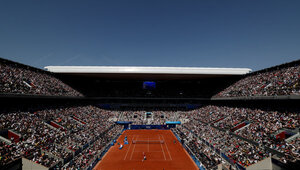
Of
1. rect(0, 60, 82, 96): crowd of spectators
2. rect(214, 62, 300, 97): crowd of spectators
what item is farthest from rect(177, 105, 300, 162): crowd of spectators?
rect(0, 60, 82, 96): crowd of spectators

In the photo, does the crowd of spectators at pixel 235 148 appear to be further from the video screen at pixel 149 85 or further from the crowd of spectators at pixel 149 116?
the video screen at pixel 149 85

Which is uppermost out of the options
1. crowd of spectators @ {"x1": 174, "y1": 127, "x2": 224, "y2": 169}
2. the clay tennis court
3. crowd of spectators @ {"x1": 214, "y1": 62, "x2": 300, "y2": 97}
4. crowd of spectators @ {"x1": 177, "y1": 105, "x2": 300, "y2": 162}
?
crowd of spectators @ {"x1": 214, "y1": 62, "x2": 300, "y2": 97}

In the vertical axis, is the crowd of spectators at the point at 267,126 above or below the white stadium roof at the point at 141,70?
below

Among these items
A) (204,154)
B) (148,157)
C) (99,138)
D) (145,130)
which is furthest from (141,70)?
(204,154)

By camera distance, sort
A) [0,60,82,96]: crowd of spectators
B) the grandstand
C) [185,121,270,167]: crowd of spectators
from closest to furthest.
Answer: [185,121,270,167]: crowd of spectators
the grandstand
[0,60,82,96]: crowd of spectators

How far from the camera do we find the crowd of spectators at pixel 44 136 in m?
15.0

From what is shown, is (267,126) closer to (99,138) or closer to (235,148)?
(235,148)

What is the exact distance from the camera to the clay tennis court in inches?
715

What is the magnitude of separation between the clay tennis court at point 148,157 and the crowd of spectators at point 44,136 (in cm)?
444

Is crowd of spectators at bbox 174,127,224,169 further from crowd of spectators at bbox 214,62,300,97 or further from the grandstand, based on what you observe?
crowd of spectators at bbox 214,62,300,97

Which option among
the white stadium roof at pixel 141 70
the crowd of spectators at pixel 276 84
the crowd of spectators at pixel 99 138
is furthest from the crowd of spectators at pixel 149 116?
the crowd of spectators at pixel 276 84

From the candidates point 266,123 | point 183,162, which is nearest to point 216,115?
point 266,123

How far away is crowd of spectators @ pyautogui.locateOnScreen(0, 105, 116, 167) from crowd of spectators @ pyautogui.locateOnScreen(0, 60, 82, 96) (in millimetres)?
3228

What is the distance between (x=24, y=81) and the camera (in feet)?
80.3
